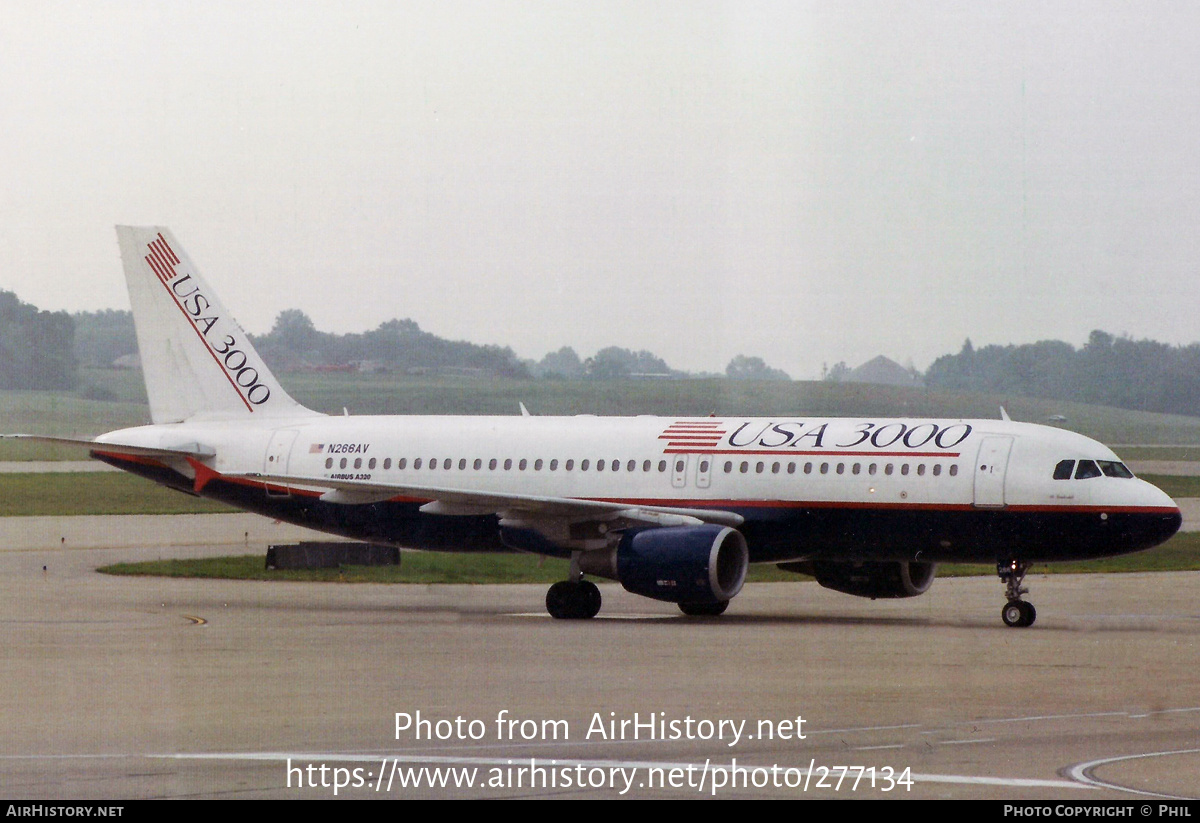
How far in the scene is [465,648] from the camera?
83.4 ft

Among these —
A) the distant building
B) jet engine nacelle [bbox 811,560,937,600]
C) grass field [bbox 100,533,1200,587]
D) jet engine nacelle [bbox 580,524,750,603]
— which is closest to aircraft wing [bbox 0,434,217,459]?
grass field [bbox 100,533,1200,587]

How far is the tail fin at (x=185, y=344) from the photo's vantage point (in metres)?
37.7

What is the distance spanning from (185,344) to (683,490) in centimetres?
1196

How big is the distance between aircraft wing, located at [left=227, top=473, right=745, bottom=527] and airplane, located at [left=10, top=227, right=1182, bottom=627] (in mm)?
42

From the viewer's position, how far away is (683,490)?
3216 centimetres

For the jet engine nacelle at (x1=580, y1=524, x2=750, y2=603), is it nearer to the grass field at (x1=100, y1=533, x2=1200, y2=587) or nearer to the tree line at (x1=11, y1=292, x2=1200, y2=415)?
the grass field at (x1=100, y1=533, x2=1200, y2=587)

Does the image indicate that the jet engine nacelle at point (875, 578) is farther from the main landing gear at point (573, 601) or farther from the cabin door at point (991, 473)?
the main landing gear at point (573, 601)

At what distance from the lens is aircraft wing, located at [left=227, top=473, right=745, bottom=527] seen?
3077cm

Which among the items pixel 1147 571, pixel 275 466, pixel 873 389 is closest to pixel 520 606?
pixel 275 466

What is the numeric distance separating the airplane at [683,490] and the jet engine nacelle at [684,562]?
0.12 ft

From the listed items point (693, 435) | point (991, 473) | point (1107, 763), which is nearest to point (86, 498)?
point (693, 435)

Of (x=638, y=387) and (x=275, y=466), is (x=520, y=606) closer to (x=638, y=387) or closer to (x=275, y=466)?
(x=275, y=466)

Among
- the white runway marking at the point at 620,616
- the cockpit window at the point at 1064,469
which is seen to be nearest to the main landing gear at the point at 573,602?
the white runway marking at the point at 620,616

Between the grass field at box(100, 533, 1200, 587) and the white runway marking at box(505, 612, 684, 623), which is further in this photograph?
the grass field at box(100, 533, 1200, 587)
